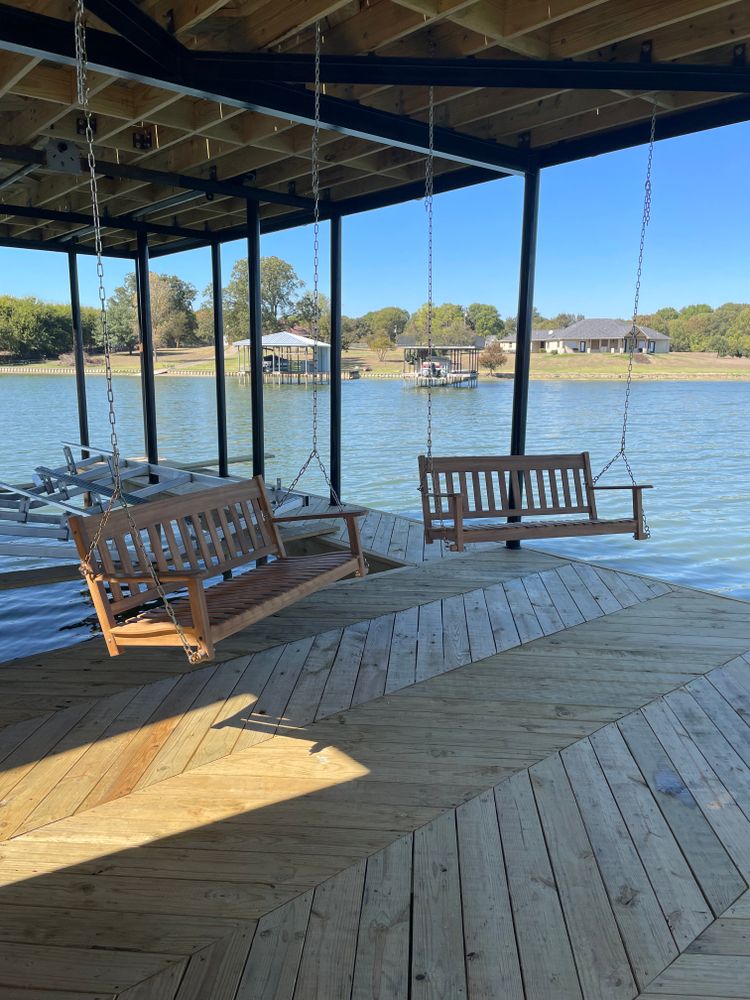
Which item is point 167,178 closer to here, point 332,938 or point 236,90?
point 236,90

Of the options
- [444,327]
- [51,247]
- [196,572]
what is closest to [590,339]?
[444,327]

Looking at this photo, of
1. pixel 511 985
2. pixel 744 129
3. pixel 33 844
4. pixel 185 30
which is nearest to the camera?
pixel 511 985

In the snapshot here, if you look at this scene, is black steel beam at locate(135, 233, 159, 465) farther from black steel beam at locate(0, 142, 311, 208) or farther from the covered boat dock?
the covered boat dock

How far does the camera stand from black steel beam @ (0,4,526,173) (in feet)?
9.84

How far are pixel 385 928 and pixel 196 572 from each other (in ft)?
4.47

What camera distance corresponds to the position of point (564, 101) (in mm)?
4117

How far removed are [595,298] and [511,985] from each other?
5304 cm

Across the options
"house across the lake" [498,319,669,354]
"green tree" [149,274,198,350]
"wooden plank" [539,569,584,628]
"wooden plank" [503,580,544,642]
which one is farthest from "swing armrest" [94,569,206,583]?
"house across the lake" [498,319,669,354]

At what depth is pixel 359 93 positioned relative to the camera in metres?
4.10

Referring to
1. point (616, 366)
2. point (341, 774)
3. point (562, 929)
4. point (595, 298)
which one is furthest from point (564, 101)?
point (595, 298)

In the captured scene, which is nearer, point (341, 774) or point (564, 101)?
point (341, 774)

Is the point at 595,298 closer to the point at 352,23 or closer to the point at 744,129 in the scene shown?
the point at 744,129

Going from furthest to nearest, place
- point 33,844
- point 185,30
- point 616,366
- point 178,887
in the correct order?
point 616,366, point 185,30, point 33,844, point 178,887

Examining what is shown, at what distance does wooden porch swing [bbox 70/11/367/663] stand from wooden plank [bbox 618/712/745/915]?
1480 millimetres
